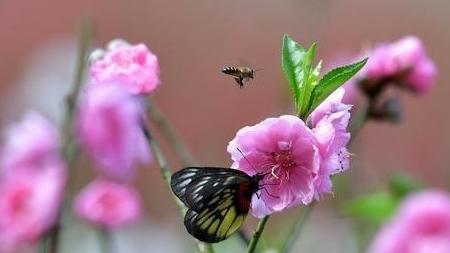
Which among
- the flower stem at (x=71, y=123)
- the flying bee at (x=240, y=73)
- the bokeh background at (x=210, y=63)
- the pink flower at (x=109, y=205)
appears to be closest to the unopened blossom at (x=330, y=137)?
the flying bee at (x=240, y=73)

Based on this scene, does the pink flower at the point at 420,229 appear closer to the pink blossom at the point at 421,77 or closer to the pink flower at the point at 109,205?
the pink blossom at the point at 421,77

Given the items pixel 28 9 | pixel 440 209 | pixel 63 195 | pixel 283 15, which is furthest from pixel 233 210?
pixel 28 9

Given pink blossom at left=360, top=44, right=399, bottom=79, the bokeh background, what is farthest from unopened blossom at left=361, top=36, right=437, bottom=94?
the bokeh background

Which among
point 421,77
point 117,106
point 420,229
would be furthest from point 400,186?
point 117,106

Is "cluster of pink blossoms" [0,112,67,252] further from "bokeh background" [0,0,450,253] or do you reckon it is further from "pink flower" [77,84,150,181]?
"bokeh background" [0,0,450,253]

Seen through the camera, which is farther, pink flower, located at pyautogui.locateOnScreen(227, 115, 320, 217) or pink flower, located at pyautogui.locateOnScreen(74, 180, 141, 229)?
pink flower, located at pyautogui.locateOnScreen(74, 180, 141, 229)

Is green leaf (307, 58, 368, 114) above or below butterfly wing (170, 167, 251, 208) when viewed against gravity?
above
